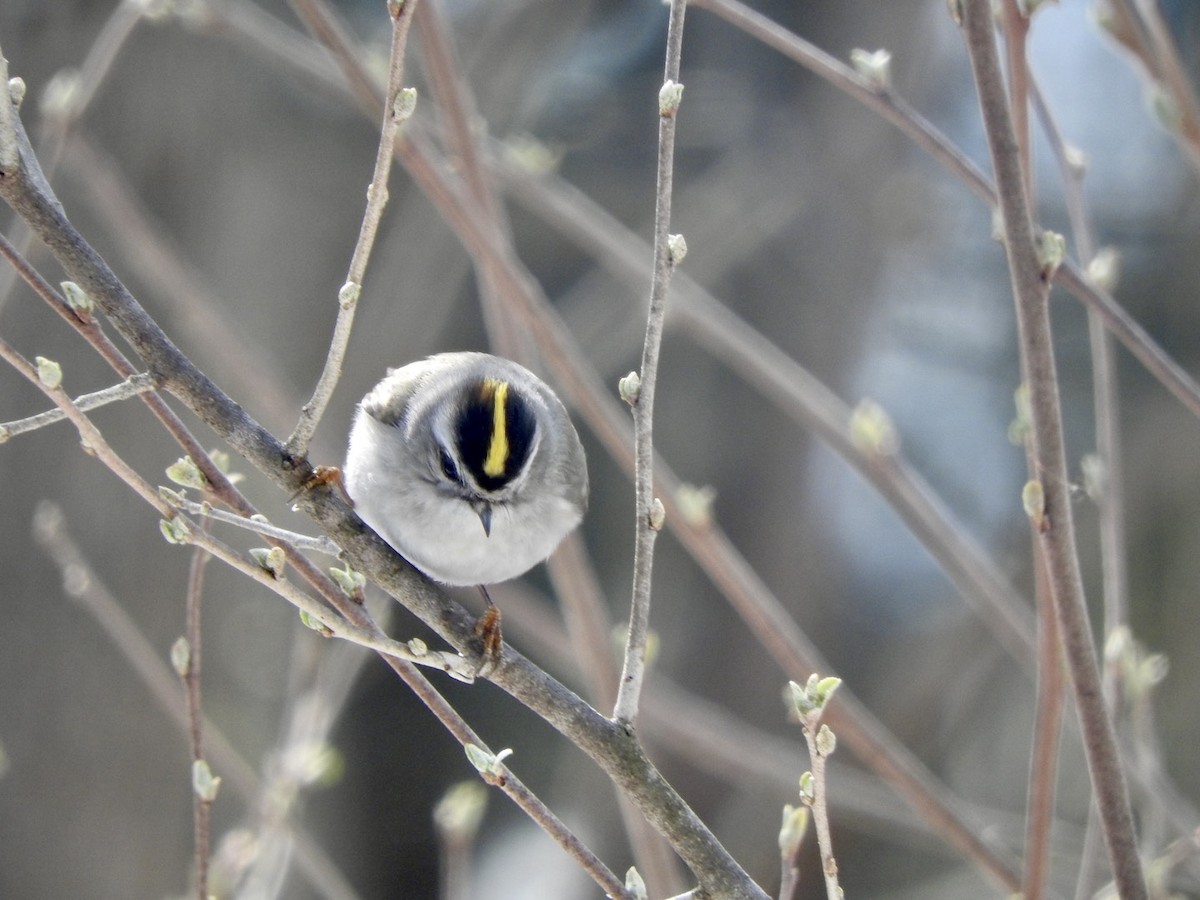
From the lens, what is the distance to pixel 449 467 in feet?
9.27

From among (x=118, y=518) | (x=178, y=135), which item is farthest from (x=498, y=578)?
(x=178, y=135)

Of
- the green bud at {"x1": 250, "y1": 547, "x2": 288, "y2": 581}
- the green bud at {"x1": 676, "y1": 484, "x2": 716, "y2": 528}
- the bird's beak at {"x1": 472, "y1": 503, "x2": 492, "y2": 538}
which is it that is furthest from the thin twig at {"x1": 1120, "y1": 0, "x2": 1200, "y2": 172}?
the green bud at {"x1": 250, "y1": 547, "x2": 288, "y2": 581}

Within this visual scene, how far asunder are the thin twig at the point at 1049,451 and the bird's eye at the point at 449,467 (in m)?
1.27

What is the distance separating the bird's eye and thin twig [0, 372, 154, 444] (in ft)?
3.59

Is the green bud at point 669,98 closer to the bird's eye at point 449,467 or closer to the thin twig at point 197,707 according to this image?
the thin twig at point 197,707

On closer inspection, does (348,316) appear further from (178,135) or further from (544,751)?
(544,751)

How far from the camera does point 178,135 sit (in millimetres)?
6574

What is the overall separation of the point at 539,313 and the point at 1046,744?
3.98 feet

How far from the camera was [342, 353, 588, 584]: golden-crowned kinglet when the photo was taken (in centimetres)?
277

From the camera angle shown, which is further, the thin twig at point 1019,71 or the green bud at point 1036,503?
the thin twig at point 1019,71

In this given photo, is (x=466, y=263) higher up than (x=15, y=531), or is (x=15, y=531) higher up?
(x=466, y=263)

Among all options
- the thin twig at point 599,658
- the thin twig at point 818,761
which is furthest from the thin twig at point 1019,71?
the thin twig at point 599,658

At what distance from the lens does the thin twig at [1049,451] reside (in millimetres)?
1850

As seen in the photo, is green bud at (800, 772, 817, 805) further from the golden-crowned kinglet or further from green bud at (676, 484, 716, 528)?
the golden-crowned kinglet
